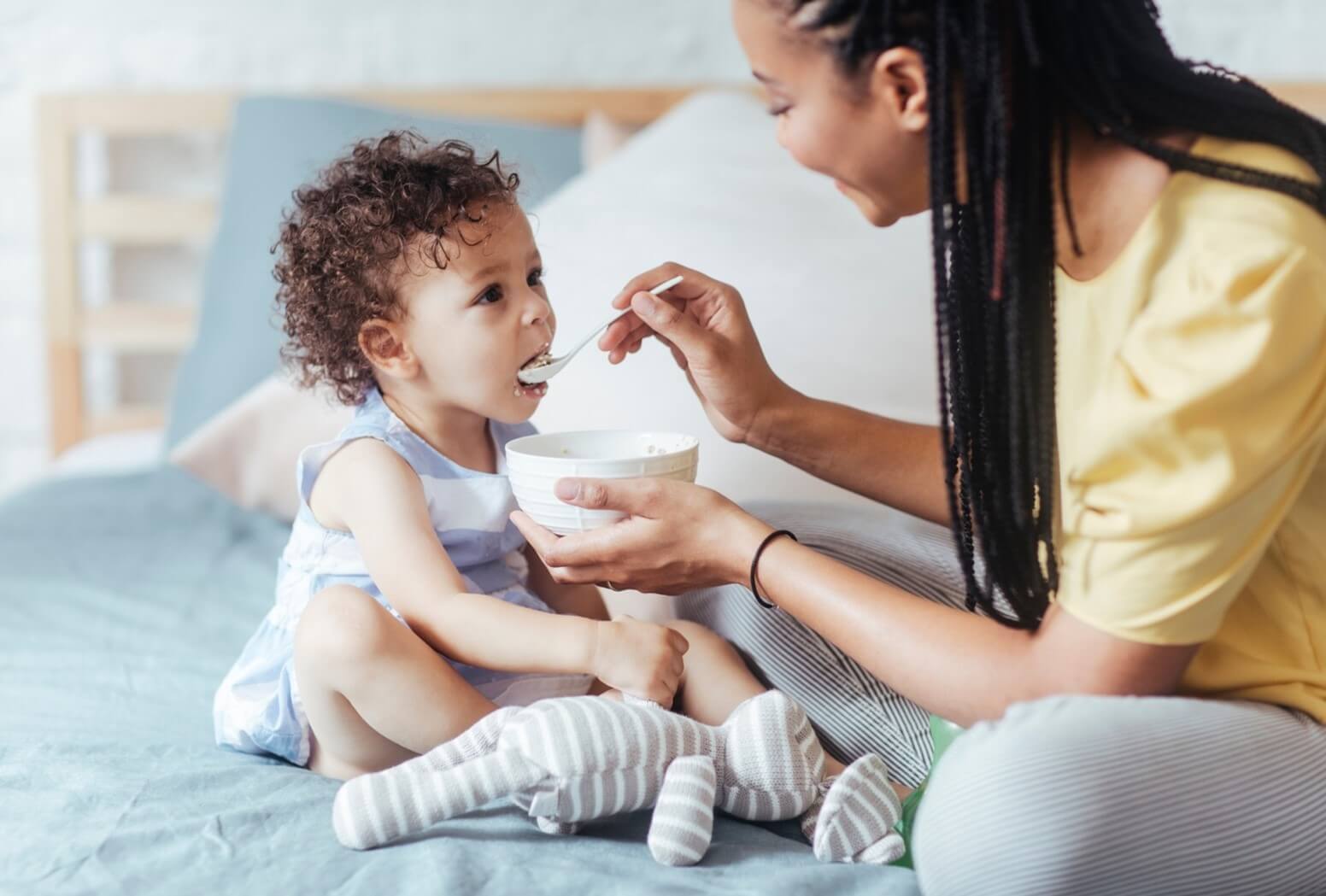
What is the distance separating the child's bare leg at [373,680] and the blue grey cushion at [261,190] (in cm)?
94

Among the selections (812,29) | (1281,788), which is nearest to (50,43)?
(812,29)

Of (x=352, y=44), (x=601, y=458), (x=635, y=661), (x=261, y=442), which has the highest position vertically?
(x=352, y=44)

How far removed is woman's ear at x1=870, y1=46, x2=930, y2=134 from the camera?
2.68ft

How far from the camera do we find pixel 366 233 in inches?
44.3

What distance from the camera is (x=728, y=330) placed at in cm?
113

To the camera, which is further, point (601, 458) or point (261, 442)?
point (261, 442)

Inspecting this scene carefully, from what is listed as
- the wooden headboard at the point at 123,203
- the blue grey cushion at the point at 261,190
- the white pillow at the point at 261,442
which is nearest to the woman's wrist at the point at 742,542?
the white pillow at the point at 261,442

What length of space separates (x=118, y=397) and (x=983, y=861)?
2.13m

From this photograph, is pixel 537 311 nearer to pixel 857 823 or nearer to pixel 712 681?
pixel 712 681

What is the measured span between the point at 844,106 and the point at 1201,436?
0.31 meters

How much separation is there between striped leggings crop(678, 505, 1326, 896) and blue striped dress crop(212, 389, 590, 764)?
1.40ft

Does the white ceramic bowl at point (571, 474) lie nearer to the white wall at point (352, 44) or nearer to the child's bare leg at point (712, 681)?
the child's bare leg at point (712, 681)

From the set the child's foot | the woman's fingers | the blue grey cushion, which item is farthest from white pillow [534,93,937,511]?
the child's foot

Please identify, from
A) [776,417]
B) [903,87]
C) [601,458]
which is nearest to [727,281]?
[776,417]
